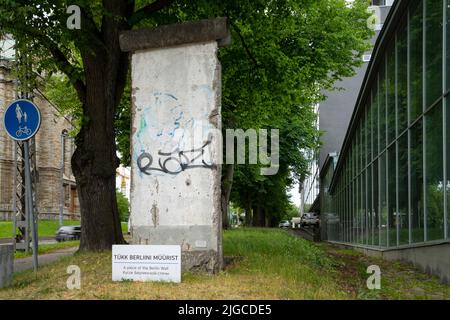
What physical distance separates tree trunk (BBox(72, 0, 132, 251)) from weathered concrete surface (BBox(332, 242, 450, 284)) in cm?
639

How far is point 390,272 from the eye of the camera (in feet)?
38.8

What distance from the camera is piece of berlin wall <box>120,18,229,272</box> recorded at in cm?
927

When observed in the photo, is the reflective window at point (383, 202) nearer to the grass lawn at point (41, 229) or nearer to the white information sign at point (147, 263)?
the white information sign at point (147, 263)

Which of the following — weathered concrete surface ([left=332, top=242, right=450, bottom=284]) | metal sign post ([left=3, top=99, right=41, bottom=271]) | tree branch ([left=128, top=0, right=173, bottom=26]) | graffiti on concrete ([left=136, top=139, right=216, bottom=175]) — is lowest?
weathered concrete surface ([left=332, top=242, right=450, bottom=284])

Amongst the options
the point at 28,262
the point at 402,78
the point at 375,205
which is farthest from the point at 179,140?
the point at 375,205

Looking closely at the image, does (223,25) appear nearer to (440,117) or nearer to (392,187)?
(440,117)

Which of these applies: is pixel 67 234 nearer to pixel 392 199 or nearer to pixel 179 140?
pixel 392 199

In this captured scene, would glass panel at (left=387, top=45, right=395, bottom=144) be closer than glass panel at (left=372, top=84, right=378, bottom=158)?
Yes

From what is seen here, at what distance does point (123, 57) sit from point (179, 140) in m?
4.25

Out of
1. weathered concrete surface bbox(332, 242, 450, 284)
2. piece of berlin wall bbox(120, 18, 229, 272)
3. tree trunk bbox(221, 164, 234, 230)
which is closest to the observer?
piece of berlin wall bbox(120, 18, 229, 272)

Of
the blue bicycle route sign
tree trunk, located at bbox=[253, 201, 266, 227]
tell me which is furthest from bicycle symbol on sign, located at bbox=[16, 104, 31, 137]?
tree trunk, located at bbox=[253, 201, 266, 227]

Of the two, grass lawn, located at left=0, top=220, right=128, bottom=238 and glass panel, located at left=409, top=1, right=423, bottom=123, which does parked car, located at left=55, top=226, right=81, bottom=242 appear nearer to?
grass lawn, located at left=0, top=220, right=128, bottom=238

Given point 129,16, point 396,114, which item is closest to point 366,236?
point 396,114

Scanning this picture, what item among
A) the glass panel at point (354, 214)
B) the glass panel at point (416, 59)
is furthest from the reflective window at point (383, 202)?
the glass panel at point (354, 214)
